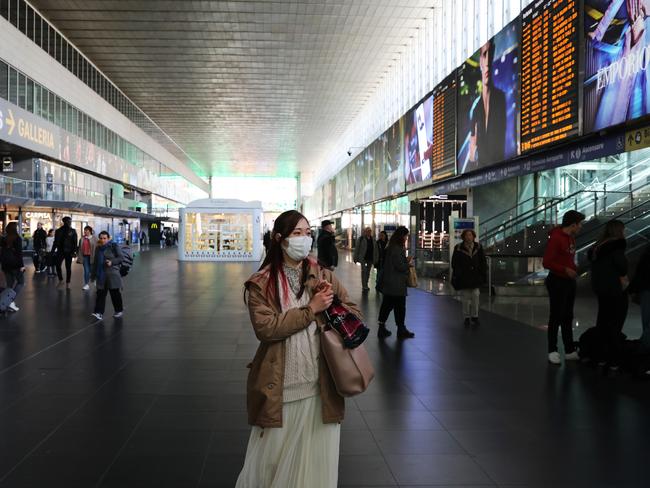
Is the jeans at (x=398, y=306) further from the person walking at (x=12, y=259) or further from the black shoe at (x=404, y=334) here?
the person walking at (x=12, y=259)

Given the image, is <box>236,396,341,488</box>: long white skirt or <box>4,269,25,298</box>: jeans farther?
<box>4,269,25,298</box>: jeans

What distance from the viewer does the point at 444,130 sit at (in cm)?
1972

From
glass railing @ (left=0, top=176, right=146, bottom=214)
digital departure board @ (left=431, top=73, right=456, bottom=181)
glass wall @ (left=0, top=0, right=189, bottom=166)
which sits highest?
glass wall @ (left=0, top=0, right=189, bottom=166)

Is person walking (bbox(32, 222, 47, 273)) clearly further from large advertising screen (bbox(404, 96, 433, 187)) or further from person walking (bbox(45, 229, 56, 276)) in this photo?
large advertising screen (bbox(404, 96, 433, 187))

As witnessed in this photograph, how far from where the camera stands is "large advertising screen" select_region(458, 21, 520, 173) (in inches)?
550

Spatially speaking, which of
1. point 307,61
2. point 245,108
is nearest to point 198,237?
point 307,61

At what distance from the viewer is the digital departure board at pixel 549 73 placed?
11.0 m

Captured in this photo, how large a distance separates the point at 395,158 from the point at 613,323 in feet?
72.8

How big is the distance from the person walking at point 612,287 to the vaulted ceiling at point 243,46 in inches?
802

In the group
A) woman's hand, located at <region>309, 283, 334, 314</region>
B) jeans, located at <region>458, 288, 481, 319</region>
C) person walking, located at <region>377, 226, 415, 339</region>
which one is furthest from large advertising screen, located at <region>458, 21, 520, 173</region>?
woman's hand, located at <region>309, 283, 334, 314</region>

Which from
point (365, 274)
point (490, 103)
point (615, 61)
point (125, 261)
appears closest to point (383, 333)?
point (125, 261)

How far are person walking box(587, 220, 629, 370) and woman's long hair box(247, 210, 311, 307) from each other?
4.76m

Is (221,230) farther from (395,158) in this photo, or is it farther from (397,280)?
(397,280)

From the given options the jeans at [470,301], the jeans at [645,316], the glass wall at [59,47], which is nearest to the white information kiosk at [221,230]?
the glass wall at [59,47]
